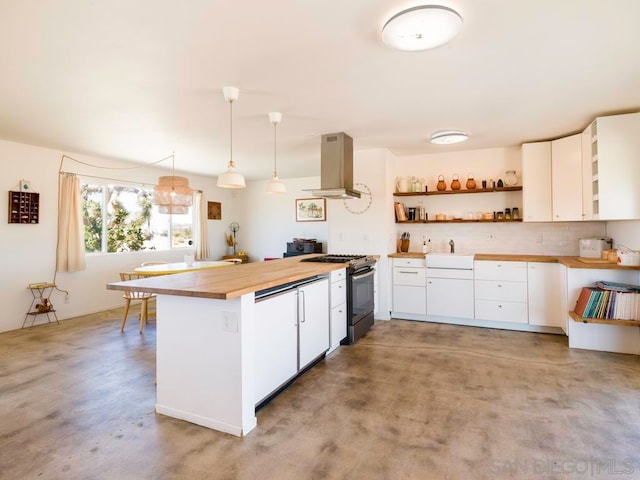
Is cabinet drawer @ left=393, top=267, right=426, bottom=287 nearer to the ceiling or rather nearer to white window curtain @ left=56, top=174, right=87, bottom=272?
the ceiling

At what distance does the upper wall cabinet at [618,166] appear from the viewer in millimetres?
3389

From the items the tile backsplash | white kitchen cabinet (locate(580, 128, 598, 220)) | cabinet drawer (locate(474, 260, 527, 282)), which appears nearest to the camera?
white kitchen cabinet (locate(580, 128, 598, 220))

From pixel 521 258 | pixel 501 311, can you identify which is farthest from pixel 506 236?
pixel 501 311

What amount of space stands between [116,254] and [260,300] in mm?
4373

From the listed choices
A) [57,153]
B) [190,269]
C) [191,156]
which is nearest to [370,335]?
[190,269]

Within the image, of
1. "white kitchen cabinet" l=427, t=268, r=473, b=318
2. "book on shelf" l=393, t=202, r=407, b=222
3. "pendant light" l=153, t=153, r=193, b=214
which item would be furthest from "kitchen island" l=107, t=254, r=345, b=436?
"book on shelf" l=393, t=202, r=407, b=222

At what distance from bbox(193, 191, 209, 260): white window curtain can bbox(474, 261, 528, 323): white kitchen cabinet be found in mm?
5076

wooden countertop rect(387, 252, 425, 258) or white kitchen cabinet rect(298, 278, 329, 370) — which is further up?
wooden countertop rect(387, 252, 425, 258)

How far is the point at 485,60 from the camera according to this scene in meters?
2.38

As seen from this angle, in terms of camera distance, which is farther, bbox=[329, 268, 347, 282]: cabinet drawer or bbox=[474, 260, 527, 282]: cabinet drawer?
bbox=[474, 260, 527, 282]: cabinet drawer

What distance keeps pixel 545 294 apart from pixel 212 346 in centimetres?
391

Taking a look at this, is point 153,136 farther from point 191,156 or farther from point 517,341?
point 517,341

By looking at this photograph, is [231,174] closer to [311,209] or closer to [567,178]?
[567,178]

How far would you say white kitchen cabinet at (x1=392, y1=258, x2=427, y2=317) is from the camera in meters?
4.71
